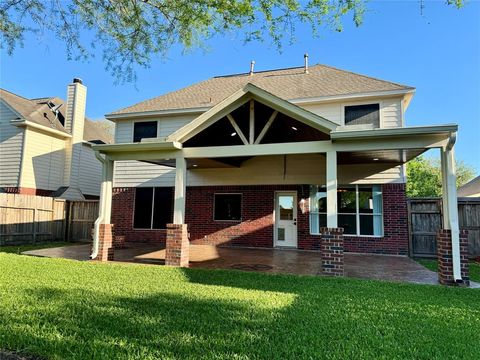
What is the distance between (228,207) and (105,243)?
5.38 m

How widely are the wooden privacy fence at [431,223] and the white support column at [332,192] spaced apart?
5.03 m

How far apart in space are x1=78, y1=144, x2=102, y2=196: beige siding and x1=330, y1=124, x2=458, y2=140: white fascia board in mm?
14785

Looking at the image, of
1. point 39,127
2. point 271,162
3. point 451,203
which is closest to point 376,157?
point 451,203

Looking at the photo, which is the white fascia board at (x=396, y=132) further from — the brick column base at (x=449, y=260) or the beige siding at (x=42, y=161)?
the beige siding at (x=42, y=161)

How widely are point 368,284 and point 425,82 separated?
409 inches

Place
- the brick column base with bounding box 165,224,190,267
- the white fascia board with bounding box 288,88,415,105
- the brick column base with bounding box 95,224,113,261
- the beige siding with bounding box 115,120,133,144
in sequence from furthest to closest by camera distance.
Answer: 1. the beige siding with bounding box 115,120,133,144
2. the white fascia board with bounding box 288,88,415,105
3. the brick column base with bounding box 95,224,113,261
4. the brick column base with bounding box 165,224,190,267

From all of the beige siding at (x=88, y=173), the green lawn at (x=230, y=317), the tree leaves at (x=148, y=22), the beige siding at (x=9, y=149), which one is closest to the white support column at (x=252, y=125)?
the tree leaves at (x=148, y=22)

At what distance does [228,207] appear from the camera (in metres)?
13.0

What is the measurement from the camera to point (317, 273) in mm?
7340

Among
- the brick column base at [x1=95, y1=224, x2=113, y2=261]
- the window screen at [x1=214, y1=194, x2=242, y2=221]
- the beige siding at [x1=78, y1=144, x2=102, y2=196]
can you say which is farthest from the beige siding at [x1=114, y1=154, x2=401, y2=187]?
the brick column base at [x1=95, y1=224, x2=113, y2=261]

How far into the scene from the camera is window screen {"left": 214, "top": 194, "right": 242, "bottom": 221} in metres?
12.9

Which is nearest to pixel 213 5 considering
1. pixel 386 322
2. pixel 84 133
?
pixel 386 322

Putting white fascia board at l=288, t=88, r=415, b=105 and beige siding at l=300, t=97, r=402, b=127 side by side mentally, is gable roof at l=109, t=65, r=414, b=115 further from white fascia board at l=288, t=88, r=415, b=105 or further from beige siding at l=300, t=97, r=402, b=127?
beige siding at l=300, t=97, r=402, b=127

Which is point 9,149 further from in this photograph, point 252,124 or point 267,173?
point 252,124
